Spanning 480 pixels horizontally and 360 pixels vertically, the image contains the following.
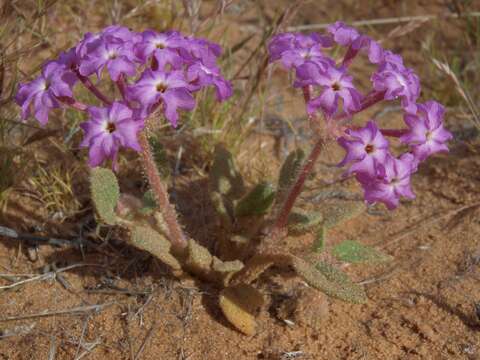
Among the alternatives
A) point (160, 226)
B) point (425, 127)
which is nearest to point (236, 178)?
point (160, 226)

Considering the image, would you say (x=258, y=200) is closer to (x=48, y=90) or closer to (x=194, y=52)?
(x=194, y=52)

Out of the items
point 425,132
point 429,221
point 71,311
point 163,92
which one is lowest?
point 429,221

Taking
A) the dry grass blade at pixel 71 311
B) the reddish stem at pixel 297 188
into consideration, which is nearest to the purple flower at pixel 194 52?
the reddish stem at pixel 297 188

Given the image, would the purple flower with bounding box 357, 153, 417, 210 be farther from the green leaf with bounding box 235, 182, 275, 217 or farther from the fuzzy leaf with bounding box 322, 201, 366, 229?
the green leaf with bounding box 235, 182, 275, 217

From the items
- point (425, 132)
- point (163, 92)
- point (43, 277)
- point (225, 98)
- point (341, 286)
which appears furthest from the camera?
point (43, 277)

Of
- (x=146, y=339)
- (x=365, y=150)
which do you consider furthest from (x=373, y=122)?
(x=146, y=339)

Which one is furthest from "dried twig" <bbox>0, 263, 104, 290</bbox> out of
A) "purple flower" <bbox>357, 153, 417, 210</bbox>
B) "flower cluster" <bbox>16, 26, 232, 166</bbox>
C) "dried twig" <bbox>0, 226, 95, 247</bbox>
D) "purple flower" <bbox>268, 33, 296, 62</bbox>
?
"purple flower" <bbox>357, 153, 417, 210</bbox>
